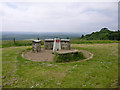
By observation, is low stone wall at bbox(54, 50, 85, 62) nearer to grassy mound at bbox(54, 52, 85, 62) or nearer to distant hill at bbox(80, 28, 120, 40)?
grassy mound at bbox(54, 52, 85, 62)

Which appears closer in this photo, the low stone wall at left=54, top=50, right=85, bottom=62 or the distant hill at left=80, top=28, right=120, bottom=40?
the low stone wall at left=54, top=50, right=85, bottom=62

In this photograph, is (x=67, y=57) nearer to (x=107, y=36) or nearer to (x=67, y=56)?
(x=67, y=56)

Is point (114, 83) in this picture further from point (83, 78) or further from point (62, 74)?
point (62, 74)

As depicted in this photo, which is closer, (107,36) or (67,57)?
(67,57)

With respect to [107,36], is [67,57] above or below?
below

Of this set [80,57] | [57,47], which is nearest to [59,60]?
[80,57]

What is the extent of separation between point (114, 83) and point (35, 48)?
9.94 metres

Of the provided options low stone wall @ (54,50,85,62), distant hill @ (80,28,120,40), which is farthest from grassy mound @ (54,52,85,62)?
distant hill @ (80,28,120,40)

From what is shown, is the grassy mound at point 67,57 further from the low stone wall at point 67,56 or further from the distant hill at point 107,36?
the distant hill at point 107,36

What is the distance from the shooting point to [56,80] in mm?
5391

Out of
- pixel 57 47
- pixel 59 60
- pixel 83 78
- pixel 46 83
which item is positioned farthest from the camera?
pixel 57 47

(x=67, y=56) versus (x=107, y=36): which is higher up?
(x=107, y=36)

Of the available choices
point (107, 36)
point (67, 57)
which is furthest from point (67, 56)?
point (107, 36)

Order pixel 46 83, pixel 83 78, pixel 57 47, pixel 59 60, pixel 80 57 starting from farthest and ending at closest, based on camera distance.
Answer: pixel 57 47 < pixel 80 57 < pixel 59 60 < pixel 83 78 < pixel 46 83
